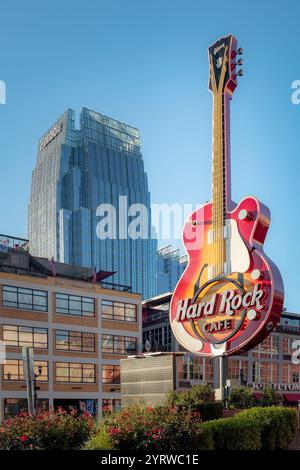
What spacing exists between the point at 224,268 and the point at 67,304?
27937 mm

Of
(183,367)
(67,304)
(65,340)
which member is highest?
(67,304)

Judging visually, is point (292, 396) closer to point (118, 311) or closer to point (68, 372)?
point (118, 311)

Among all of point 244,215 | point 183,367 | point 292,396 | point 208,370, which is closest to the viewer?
point 244,215

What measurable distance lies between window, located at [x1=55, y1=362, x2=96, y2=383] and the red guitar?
79.4 feet

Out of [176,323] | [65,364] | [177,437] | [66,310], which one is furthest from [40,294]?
[177,437]

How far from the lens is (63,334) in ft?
212

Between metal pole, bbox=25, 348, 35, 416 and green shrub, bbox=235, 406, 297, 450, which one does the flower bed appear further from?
metal pole, bbox=25, 348, 35, 416

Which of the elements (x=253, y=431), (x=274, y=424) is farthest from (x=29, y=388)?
(x=274, y=424)

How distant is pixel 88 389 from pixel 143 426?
49.4 m
